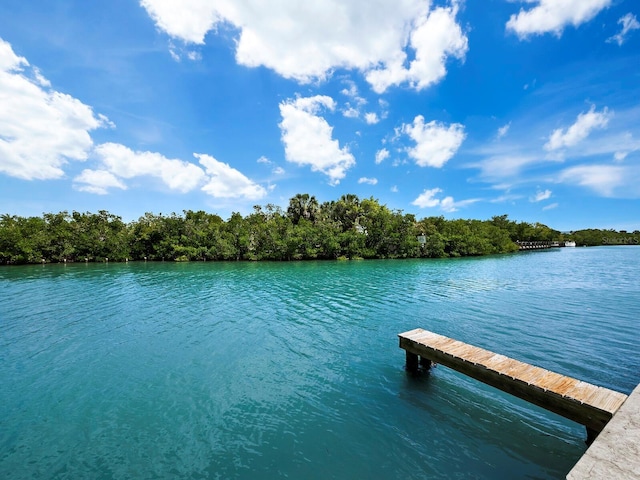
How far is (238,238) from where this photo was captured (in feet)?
218

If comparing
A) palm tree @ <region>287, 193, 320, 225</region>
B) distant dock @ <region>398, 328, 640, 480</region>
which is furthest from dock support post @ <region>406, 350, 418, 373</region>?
palm tree @ <region>287, 193, 320, 225</region>

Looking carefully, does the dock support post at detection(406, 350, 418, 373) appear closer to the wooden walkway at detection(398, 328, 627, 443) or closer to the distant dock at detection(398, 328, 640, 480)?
the distant dock at detection(398, 328, 640, 480)

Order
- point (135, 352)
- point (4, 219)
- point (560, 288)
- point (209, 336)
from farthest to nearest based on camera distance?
1. point (4, 219)
2. point (560, 288)
3. point (209, 336)
4. point (135, 352)

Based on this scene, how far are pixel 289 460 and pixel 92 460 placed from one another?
3774 millimetres

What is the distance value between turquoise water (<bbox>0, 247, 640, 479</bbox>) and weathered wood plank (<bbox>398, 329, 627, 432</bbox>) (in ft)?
2.95

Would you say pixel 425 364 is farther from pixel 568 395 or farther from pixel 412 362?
pixel 568 395

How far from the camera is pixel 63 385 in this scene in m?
8.49

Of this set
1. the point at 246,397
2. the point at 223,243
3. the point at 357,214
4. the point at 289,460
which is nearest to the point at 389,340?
the point at 246,397

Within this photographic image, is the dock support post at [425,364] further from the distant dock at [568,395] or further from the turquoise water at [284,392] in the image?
the turquoise water at [284,392]

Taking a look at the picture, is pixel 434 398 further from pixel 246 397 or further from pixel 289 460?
pixel 246 397

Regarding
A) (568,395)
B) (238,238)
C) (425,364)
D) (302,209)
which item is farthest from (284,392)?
(302,209)

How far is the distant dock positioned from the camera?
3324 mm

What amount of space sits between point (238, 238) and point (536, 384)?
64.9 m

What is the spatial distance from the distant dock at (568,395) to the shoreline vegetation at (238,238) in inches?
2153
